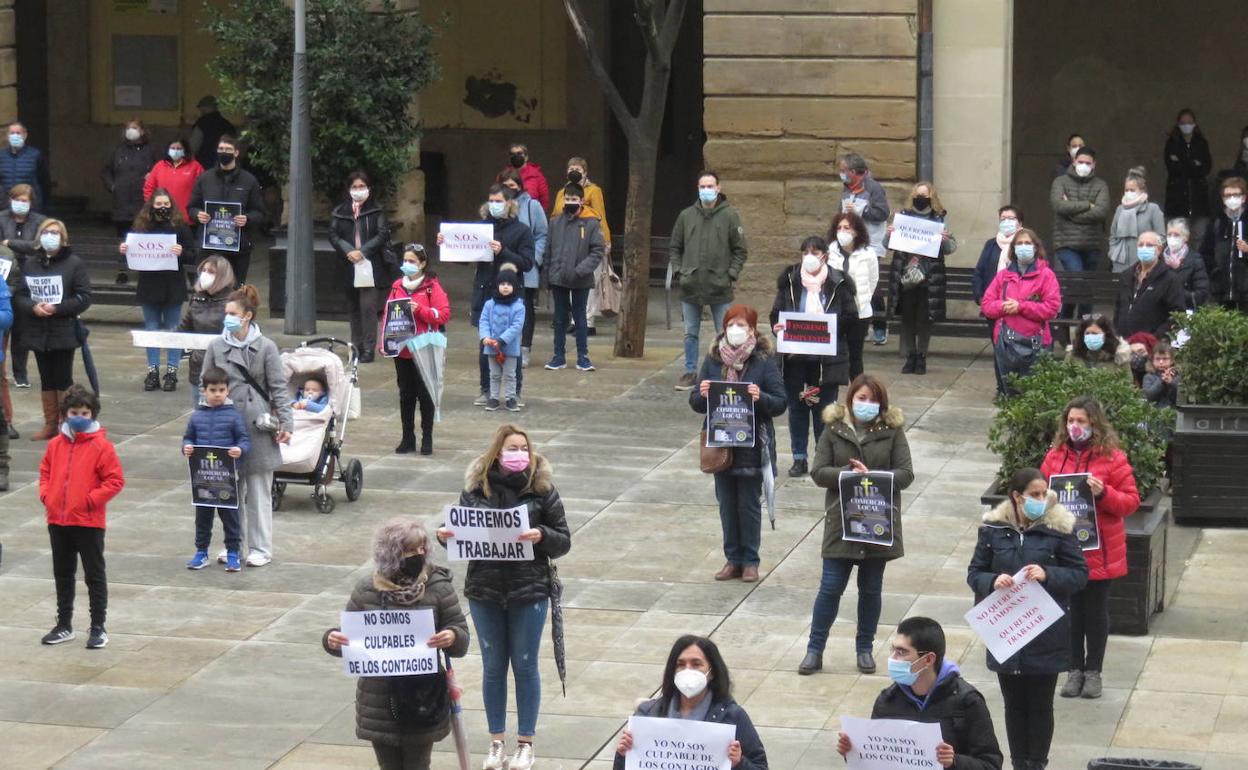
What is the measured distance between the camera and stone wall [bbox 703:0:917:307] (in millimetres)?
21562

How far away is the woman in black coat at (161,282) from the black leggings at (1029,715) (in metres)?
10.5

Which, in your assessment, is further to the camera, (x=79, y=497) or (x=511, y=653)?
(x=79, y=497)

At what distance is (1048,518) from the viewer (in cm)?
960

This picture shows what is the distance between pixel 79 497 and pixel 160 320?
755cm

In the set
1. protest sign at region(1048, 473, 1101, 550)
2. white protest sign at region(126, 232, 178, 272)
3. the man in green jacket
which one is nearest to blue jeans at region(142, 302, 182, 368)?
white protest sign at region(126, 232, 178, 272)

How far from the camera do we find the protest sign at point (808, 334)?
1534 centimetres

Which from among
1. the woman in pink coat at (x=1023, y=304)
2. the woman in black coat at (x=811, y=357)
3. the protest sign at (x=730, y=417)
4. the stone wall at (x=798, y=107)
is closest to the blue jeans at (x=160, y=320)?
the woman in black coat at (x=811, y=357)

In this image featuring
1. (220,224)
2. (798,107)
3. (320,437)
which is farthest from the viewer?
(798,107)

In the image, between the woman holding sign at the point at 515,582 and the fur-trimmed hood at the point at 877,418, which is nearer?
the woman holding sign at the point at 515,582

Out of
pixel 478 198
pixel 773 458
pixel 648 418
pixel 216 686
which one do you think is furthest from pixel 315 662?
pixel 478 198

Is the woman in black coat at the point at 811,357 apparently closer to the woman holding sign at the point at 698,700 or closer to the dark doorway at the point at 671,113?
the woman holding sign at the point at 698,700

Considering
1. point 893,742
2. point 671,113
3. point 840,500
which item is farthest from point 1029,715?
point 671,113

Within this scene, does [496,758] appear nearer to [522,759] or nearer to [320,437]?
[522,759]

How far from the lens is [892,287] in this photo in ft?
63.7
